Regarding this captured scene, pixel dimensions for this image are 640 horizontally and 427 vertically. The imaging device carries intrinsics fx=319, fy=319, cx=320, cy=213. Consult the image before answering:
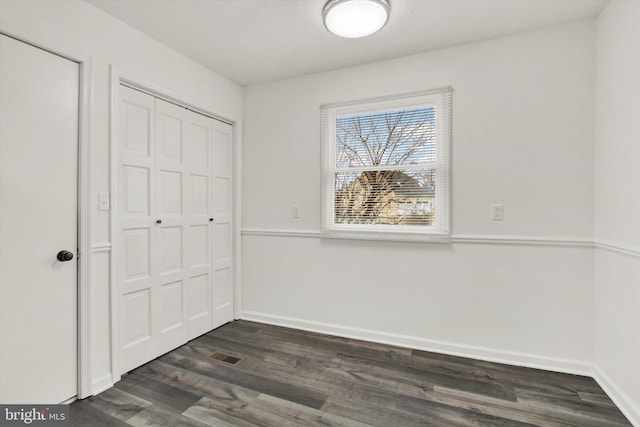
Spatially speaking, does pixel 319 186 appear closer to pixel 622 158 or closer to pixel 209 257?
pixel 209 257

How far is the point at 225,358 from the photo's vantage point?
8.36ft

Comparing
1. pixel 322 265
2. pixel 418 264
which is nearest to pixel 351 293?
pixel 322 265

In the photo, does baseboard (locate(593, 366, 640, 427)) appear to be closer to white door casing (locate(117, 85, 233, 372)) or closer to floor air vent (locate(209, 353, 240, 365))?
floor air vent (locate(209, 353, 240, 365))

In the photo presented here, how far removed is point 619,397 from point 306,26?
3149 millimetres

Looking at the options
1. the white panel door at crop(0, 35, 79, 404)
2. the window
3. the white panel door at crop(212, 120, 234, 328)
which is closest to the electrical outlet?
the window

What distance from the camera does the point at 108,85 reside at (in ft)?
7.05

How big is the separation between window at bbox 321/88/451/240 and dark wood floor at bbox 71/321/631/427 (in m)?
1.06

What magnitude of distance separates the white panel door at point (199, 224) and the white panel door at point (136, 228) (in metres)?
0.37

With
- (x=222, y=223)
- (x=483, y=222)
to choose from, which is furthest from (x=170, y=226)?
(x=483, y=222)

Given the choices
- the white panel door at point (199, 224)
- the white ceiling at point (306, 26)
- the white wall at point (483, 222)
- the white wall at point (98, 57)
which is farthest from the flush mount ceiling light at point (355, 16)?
the white panel door at point (199, 224)

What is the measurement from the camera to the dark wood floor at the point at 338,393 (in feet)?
5.96

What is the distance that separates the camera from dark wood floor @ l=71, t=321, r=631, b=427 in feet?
5.96

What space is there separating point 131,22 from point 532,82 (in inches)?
116

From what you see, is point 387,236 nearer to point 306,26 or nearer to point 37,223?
point 306,26
